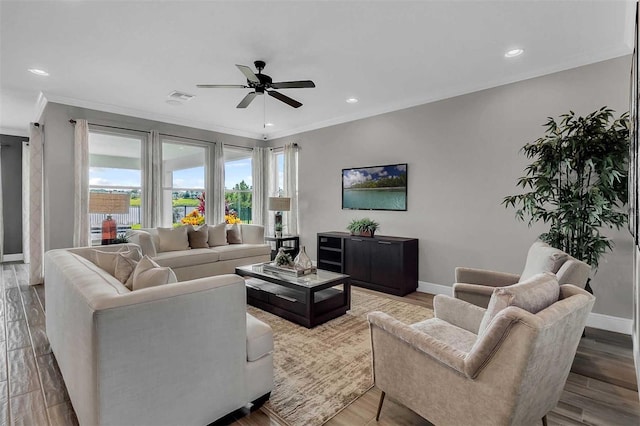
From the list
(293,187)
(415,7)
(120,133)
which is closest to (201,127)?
→ (120,133)

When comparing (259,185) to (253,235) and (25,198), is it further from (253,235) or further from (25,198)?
(25,198)

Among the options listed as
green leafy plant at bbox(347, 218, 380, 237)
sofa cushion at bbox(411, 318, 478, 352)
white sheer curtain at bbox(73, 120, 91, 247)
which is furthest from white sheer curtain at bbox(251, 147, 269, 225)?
sofa cushion at bbox(411, 318, 478, 352)

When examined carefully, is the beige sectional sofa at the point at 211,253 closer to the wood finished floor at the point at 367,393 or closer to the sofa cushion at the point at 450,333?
the wood finished floor at the point at 367,393

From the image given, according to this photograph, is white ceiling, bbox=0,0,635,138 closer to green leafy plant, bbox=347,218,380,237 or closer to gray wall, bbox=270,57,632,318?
gray wall, bbox=270,57,632,318

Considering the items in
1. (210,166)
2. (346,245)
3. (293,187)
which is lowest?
(346,245)

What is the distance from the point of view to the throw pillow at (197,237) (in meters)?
5.32

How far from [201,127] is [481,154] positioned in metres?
4.89

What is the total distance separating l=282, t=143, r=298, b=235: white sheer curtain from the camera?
21.3ft

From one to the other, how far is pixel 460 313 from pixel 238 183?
5480 millimetres

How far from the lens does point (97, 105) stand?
15.9ft

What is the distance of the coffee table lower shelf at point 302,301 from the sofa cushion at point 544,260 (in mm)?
1795

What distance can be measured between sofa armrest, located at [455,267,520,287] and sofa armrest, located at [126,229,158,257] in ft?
13.2

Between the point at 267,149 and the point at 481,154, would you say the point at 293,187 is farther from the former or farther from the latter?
the point at 481,154

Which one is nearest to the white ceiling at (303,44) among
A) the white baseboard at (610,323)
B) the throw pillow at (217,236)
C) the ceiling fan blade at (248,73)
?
the ceiling fan blade at (248,73)
